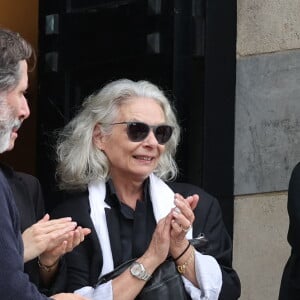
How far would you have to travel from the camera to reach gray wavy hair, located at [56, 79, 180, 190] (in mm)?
5039

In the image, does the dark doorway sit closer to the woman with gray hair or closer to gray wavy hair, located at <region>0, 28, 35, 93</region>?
the woman with gray hair

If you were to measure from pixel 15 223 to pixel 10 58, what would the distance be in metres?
0.60

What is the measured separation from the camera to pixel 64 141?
5266 millimetres

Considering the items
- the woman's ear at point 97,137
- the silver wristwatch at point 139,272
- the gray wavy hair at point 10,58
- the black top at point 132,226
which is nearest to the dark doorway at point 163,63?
the woman's ear at point 97,137

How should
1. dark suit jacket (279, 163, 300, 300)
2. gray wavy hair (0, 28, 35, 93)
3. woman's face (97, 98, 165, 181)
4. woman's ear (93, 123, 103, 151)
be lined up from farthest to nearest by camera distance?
woman's ear (93, 123, 103, 151) < woman's face (97, 98, 165, 181) < dark suit jacket (279, 163, 300, 300) < gray wavy hair (0, 28, 35, 93)

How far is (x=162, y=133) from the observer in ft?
16.4

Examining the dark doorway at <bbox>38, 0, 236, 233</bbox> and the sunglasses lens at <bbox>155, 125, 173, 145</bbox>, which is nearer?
the sunglasses lens at <bbox>155, 125, 173, 145</bbox>

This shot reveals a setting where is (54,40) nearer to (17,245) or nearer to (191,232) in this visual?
(191,232)

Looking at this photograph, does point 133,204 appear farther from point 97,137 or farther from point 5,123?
point 5,123

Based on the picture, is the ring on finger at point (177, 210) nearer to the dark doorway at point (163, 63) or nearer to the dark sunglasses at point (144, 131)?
the dark sunglasses at point (144, 131)

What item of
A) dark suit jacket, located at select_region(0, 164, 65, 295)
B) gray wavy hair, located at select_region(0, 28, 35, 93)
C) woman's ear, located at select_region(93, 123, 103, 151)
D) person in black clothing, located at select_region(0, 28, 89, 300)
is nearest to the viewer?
person in black clothing, located at select_region(0, 28, 89, 300)

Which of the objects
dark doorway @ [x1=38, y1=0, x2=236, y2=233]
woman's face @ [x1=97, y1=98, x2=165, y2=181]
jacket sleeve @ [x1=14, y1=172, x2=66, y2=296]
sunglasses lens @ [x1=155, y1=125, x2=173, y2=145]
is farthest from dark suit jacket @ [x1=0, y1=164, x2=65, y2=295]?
dark doorway @ [x1=38, y1=0, x2=236, y2=233]

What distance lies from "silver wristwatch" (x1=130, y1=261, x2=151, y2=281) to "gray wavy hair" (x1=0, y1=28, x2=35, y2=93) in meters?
1.07

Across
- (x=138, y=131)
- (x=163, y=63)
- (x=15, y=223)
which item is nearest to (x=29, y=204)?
(x=138, y=131)
